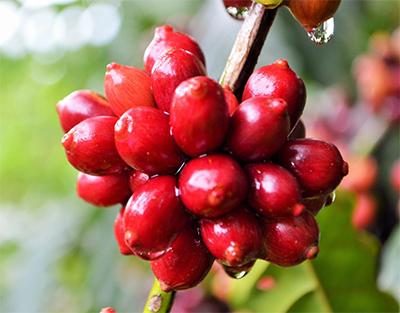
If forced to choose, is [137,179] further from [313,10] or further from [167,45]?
[313,10]

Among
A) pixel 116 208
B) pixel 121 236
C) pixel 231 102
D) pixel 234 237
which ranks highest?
pixel 231 102

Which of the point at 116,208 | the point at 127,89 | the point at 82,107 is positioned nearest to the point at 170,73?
the point at 127,89

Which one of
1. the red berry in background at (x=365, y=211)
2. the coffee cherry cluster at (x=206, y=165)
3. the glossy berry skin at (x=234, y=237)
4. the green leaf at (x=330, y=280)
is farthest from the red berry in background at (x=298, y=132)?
the red berry in background at (x=365, y=211)

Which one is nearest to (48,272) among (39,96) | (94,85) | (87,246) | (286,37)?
(87,246)

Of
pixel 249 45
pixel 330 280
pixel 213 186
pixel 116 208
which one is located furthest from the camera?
pixel 116 208

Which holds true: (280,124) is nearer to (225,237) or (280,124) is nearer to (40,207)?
(225,237)

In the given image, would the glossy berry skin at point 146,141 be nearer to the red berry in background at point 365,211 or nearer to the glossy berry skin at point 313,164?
the glossy berry skin at point 313,164

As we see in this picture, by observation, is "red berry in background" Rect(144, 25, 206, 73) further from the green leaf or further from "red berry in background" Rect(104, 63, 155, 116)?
the green leaf
